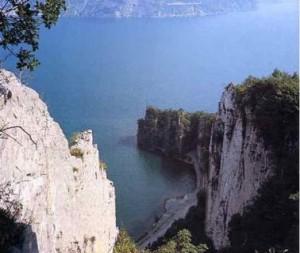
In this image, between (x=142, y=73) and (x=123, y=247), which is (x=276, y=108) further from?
(x=142, y=73)

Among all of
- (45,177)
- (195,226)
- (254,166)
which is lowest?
(195,226)

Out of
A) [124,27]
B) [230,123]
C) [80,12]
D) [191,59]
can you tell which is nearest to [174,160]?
[230,123]

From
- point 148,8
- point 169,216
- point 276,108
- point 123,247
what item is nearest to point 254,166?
point 276,108

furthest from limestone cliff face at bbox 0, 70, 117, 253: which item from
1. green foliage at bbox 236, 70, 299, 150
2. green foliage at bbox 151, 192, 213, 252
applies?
green foliage at bbox 151, 192, 213, 252

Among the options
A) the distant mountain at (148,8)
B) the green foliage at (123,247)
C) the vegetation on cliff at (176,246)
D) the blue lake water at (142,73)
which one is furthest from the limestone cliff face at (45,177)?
the distant mountain at (148,8)

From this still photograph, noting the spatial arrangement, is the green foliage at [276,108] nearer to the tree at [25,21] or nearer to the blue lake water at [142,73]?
the tree at [25,21]

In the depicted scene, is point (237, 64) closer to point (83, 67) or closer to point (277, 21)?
point (83, 67)

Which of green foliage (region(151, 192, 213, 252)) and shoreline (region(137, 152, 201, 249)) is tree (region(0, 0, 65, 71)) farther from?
shoreline (region(137, 152, 201, 249))
